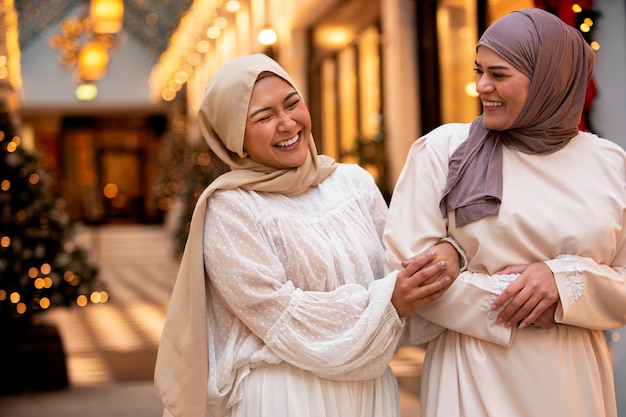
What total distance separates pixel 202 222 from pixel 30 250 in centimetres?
456

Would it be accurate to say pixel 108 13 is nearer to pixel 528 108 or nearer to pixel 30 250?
pixel 30 250

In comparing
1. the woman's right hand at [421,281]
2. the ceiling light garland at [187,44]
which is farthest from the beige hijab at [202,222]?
the ceiling light garland at [187,44]

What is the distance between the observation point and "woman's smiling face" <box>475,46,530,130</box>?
2199mm

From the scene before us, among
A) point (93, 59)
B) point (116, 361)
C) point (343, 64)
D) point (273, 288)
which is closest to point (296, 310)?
point (273, 288)

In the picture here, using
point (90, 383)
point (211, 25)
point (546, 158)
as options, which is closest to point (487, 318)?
point (546, 158)

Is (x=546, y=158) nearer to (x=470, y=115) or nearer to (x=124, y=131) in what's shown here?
(x=470, y=115)

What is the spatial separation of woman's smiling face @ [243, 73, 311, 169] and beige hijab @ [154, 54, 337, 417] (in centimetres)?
3

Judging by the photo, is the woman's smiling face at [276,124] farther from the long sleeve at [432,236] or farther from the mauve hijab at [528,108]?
the mauve hijab at [528,108]

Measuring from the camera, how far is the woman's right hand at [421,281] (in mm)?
2248

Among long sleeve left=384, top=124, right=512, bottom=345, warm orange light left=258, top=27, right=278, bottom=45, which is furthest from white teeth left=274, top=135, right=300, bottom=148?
warm orange light left=258, top=27, right=278, bottom=45

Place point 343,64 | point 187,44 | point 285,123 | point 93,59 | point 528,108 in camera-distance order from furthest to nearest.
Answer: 1. point 187,44
2. point 93,59
3. point 343,64
4. point 285,123
5. point 528,108

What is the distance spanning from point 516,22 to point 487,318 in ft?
2.33

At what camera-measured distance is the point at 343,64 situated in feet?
39.7

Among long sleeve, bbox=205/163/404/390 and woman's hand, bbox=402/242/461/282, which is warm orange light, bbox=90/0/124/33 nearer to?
long sleeve, bbox=205/163/404/390
